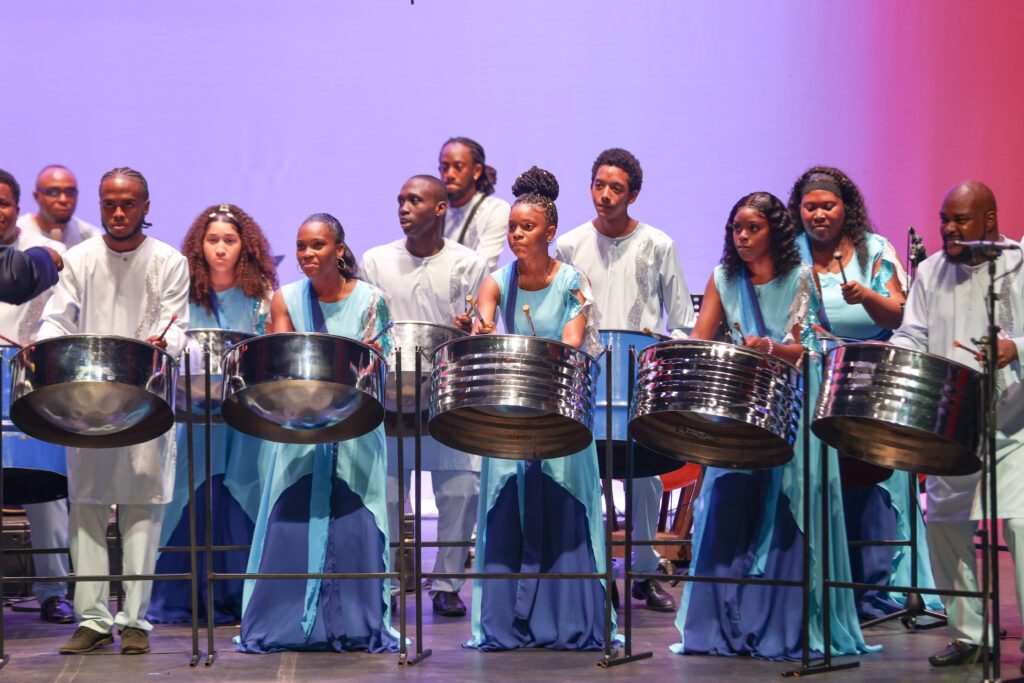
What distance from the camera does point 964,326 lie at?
3.37m

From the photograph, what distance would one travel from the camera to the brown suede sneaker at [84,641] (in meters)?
3.42

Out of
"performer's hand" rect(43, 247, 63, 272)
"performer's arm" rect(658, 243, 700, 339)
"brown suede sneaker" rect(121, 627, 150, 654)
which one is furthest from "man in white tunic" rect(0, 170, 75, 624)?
"performer's arm" rect(658, 243, 700, 339)

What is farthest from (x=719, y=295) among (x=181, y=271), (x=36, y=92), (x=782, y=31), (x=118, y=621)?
(x=36, y=92)

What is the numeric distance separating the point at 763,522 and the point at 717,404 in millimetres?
524

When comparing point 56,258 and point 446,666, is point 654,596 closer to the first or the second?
point 446,666

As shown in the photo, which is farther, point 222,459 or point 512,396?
point 222,459

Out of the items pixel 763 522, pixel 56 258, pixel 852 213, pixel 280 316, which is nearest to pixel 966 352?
pixel 763 522

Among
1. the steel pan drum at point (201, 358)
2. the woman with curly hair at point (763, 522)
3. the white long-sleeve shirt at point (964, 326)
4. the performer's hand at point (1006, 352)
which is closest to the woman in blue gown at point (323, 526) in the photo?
the steel pan drum at point (201, 358)

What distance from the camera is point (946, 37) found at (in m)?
5.47

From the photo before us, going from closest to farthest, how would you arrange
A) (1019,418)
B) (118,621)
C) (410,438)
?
(1019,418), (118,621), (410,438)

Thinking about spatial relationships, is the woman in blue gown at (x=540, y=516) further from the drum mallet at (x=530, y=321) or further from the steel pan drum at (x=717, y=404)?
the steel pan drum at (x=717, y=404)

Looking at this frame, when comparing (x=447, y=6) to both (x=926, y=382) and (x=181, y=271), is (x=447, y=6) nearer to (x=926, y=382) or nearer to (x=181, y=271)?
(x=181, y=271)

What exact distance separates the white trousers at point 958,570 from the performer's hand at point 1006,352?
1.24 feet

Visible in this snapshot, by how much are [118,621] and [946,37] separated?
3.72 metres
